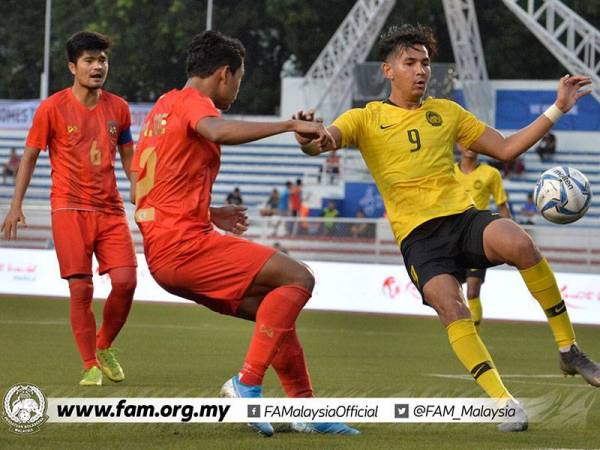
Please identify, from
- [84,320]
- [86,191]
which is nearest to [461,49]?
[86,191]

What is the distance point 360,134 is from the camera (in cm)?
851

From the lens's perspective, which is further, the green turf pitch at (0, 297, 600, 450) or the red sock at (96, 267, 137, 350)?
the red sock at (96, 267, 137, 350)

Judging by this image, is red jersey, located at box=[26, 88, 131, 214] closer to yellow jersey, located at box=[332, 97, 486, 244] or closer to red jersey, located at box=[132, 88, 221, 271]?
yellow jersey, located at box=[332, 97, 486, 244]

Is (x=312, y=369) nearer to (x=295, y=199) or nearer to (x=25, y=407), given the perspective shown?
(x=25, y=407)

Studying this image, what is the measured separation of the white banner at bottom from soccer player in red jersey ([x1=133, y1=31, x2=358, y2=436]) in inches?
8.6

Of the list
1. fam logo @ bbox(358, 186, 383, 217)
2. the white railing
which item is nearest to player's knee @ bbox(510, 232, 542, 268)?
the white railing

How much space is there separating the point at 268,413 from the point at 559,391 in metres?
3.65

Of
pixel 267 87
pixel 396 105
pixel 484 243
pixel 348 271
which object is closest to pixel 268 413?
pixel 484 243

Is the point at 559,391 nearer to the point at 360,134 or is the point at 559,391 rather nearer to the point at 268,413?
the point at 360,134

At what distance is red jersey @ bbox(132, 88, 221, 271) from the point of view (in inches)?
291

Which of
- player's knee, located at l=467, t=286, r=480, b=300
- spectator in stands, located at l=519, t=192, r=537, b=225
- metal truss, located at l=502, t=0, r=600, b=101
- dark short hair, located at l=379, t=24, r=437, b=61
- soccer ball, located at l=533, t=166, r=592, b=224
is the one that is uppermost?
metal truss, located at l=502, t=0, r=600, b=101

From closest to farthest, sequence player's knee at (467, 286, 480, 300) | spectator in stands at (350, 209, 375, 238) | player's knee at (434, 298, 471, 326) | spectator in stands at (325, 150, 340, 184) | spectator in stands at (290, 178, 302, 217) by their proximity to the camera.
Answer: player's knee at (434, 298, 471, 326), player's knee at (467, 286, 480, 300), spectator in stands at (350, 209, 375, 238), spectator in stands at (290, 178, 302, 217), spectator in stands at (325, 150, 340, 184)

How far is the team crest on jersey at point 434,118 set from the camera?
8609mm

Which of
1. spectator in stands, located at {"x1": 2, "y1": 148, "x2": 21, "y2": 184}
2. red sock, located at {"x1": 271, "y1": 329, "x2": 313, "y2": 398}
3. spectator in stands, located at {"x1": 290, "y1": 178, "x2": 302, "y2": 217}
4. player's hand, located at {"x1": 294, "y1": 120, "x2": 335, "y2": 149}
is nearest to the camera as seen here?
player's hand, located at {"x1": 294, "y1": 120, "x2": 335, "y2": 149}
